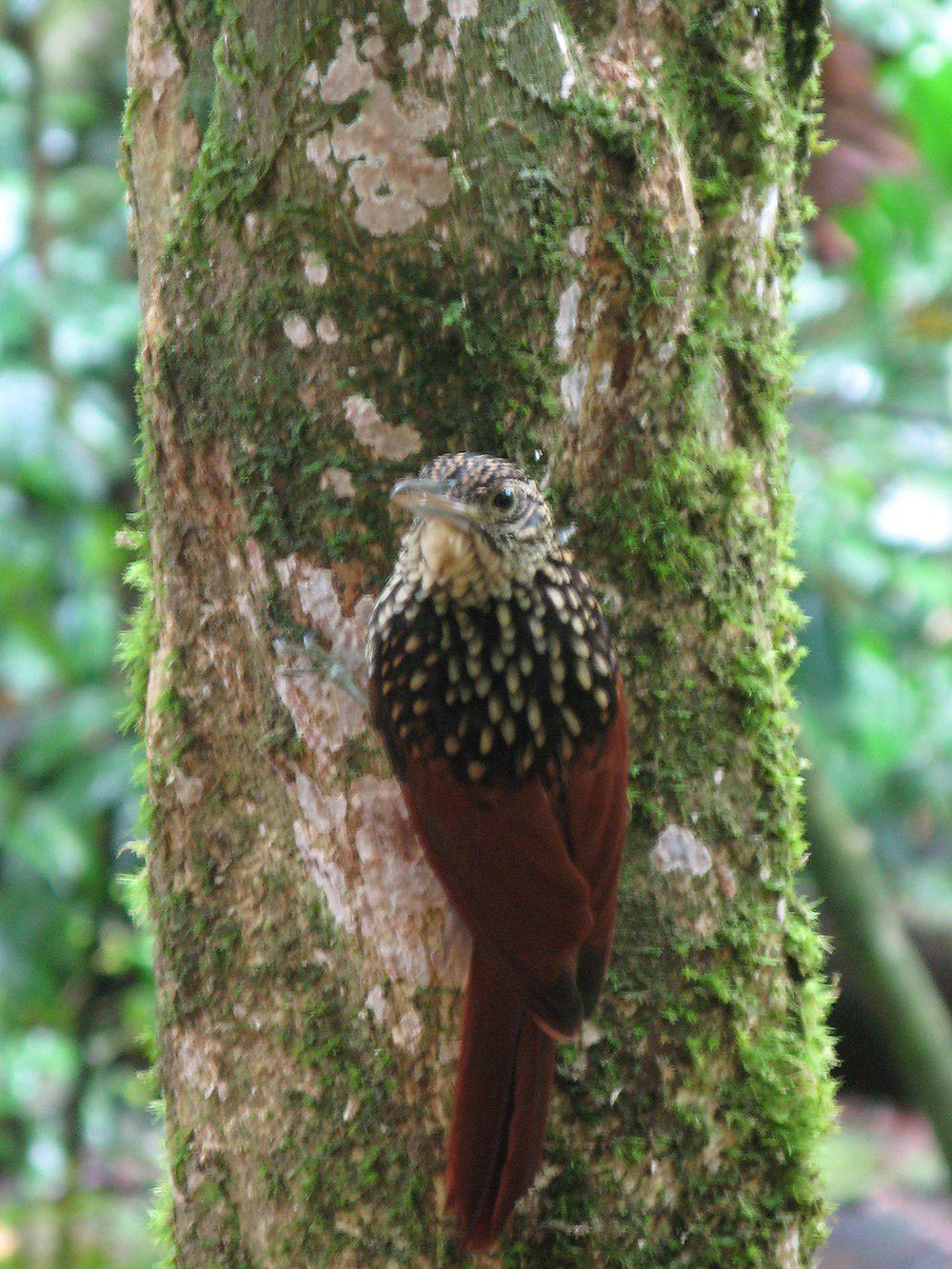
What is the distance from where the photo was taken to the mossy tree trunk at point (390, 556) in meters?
1.71

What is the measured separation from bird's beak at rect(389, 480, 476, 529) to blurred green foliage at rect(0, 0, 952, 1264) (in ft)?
6.75

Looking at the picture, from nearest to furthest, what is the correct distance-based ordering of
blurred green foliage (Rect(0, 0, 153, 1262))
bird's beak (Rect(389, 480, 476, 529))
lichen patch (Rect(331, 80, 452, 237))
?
bird's beak (Rect(389, 480, 476, 529)) < lichen patch (Rect(331, 80, 452, 237)) < blurred green foliage (Rect(0, 0, 153, 1262))

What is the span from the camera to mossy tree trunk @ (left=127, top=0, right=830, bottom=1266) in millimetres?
1713

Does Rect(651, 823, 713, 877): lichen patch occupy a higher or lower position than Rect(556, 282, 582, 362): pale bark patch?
lower

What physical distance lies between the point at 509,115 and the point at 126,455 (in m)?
2.68

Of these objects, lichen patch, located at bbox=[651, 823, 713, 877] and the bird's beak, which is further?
lichen patch, located at bbox=[651, 823, 713, 877]

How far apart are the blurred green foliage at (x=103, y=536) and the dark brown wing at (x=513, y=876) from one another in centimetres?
197

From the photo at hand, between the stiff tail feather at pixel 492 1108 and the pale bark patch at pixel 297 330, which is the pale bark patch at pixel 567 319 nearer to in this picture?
the pale bark patch at pixel 297 330

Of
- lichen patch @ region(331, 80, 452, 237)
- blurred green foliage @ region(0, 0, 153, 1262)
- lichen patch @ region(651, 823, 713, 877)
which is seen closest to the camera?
lichen patch @ region(331, 80, 452, 237)

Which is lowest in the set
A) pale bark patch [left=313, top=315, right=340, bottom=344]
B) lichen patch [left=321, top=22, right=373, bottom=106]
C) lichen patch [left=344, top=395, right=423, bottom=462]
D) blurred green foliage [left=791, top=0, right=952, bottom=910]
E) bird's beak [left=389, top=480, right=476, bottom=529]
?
bird's beak [left=389, top=480, right=476, bottom=529]

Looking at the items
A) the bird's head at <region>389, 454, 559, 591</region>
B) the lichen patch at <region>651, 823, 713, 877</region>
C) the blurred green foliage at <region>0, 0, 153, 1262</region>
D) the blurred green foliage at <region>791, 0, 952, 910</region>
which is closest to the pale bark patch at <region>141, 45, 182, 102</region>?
the bird's head at <region>389, 454, 559, 591</region>

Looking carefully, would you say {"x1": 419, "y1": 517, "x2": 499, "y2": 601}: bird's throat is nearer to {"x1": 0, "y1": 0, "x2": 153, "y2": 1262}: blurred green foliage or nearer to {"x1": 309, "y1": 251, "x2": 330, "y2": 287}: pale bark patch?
{"x1": 309, "y1": 251, "x2": 330, "y2": 287}: pale bark patch

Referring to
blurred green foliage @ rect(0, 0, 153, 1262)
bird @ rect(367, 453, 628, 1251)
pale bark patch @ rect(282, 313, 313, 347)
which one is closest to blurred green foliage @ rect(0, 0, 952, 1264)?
blurred green foliage @ rect(0, 0, 153, 1262)

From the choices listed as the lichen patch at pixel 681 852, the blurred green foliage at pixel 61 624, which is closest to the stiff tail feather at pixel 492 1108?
the lichen patch at pixel 681 852
